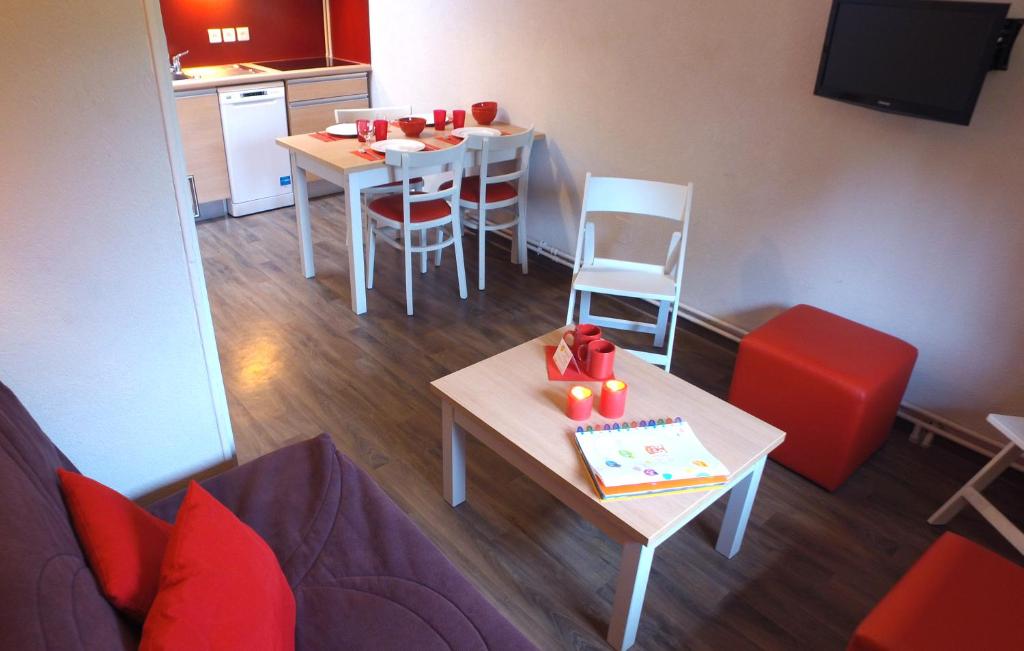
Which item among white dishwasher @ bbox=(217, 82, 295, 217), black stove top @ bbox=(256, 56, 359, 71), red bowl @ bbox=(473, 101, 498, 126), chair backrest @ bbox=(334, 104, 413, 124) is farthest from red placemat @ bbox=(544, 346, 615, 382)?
black stove top @ bbox=(256, 56, 359, 71)

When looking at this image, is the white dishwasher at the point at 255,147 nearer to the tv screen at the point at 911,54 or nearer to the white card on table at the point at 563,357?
the white card on table at the point at 563,357

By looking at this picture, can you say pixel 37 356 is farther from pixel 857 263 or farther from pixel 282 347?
pixel 857 263

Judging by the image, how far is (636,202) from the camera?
3025 mm

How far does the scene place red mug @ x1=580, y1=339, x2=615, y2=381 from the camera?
217cm

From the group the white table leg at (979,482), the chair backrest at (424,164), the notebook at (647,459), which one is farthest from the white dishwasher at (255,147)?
the white table leg at (979,482)

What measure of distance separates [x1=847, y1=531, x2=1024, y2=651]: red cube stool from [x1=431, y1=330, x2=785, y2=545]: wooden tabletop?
1.46 ft

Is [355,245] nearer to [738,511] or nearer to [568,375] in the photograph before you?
[568,375]

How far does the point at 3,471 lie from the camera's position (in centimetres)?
124

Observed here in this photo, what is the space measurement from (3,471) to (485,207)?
9.07ft

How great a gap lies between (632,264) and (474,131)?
132 cm

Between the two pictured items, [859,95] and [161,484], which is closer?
[161,484]

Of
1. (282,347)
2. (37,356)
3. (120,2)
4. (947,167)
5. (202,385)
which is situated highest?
(120,2)

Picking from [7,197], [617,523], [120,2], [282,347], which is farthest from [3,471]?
[282,347]

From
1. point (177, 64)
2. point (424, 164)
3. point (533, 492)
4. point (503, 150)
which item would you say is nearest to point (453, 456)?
point (533, 492)
